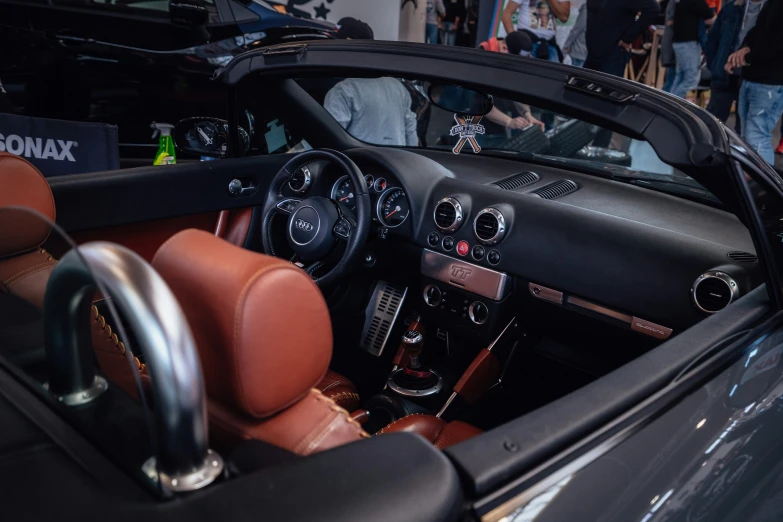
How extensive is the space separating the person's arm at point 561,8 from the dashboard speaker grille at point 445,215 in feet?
16.1

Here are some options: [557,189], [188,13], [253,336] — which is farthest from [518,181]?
[188,13]

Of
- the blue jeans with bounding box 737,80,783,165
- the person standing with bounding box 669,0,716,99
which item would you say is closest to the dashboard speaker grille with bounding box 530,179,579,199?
the blue jeans with bounding box 737,80,783,165

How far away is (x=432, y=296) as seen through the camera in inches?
96.7

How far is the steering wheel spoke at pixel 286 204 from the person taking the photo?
94.0 inches

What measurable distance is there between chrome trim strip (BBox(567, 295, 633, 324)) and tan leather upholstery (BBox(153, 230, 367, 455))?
124 cm

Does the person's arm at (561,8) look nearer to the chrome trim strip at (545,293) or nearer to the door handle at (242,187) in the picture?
the door handle at (242,187)

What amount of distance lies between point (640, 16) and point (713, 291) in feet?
16.0

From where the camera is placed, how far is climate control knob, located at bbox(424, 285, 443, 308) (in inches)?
95.6

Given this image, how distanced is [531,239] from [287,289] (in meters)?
1.41

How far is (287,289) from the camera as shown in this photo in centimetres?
90

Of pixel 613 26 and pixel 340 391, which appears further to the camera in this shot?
pixel 613 26

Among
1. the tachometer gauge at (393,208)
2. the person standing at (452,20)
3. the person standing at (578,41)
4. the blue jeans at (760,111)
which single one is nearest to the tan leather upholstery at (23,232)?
the tachometer gauge at (393,208)

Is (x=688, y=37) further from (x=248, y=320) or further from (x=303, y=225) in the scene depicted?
(x=248, y=320)

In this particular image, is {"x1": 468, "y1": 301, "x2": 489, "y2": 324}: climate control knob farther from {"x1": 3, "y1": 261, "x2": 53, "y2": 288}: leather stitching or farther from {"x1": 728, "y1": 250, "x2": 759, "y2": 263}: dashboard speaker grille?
{"x1": 3, "y1": 261, "x2": 53, "y2": 288}: leather stitching
